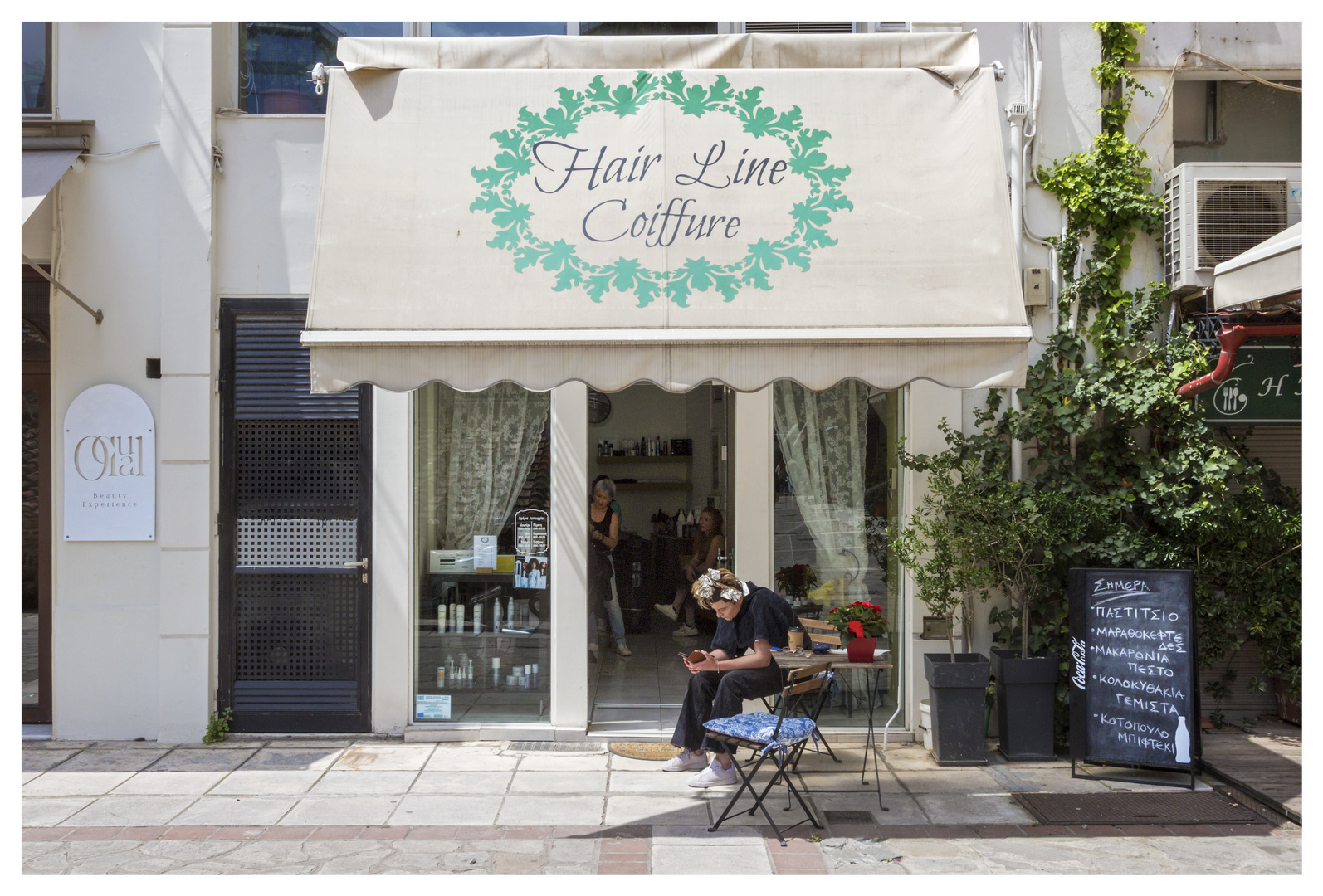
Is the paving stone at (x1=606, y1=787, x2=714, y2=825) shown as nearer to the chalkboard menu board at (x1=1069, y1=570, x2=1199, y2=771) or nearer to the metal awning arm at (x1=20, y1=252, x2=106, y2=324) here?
the chalkboard menu board at (x1=1069, y1=570, x2=1199, y2=771)

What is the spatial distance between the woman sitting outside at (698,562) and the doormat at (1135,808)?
3316mm

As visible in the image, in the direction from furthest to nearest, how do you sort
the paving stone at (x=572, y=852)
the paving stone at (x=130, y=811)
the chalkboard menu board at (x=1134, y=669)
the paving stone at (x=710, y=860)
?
the chalkboard menu board at (x=1134, y=669)
the paving stone at (x=130, y=811)
the paving stone at (x=572, y=852)
the paving stone at (x=710, y=860)

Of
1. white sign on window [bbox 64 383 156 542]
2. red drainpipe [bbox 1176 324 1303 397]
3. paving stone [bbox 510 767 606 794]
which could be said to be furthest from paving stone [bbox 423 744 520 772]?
red drainpipe [bbox 1176 324 1303 397]

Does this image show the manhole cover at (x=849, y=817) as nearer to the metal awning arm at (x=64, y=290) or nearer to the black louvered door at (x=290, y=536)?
the black louvered door at (x=290, y=536)

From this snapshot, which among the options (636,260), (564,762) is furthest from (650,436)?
Answer: (636,260)

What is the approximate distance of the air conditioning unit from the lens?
6637 mm

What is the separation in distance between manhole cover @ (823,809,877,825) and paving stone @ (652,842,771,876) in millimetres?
606

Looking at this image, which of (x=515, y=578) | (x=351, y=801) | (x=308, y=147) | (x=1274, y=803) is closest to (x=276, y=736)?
(x=351, y=801)

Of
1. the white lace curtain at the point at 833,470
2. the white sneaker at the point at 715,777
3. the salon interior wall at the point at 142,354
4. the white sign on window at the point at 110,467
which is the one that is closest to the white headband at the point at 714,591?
the white sneaker at the point at 715,777

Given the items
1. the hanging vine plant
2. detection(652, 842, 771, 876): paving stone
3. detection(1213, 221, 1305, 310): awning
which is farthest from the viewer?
the hanging vine plant

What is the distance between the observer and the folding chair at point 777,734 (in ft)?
16.9

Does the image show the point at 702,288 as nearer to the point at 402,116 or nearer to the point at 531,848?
the point at 402,116

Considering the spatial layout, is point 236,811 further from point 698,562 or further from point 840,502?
point 698,562

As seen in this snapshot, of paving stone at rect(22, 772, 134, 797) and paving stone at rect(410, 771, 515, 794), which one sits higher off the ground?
paving stone at rect(22, 772, 134, 797)
